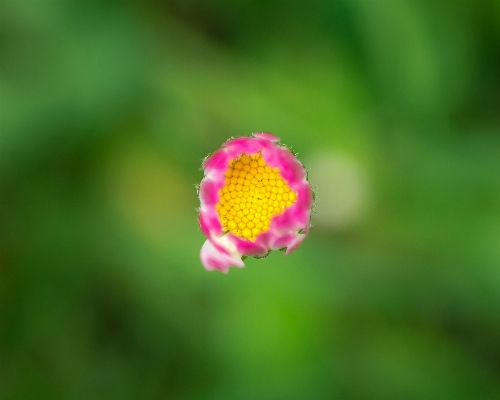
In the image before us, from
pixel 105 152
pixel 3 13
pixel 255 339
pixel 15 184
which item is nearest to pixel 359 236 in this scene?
pixel 255 339

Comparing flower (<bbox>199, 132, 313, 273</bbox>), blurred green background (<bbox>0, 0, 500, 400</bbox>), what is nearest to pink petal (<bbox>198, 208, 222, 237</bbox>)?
flower (<bbox>199, 132, 313, 273</bbox>)

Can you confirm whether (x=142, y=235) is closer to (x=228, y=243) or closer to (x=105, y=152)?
(x=105, y=152)

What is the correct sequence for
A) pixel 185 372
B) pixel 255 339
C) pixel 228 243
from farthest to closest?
pixel 185 372 < pixel 255 339 < pixel 228 243

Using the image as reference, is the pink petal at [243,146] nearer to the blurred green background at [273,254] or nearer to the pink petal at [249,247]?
the pink petal at [249,247]

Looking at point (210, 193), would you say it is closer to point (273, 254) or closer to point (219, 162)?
point (219, 162)

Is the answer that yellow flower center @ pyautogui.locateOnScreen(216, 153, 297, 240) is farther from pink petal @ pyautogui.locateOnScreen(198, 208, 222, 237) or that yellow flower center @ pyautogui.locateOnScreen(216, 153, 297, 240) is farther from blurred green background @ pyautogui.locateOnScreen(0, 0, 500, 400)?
blurred green background @ pyautogui.locateOnScreen(0, 0, 500, 400)

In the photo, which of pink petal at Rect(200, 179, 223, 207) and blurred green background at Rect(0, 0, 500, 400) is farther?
blurred green background at Rect(0, 0, 500, 400)

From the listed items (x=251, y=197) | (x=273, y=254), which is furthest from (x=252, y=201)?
(x=273, y=254)
